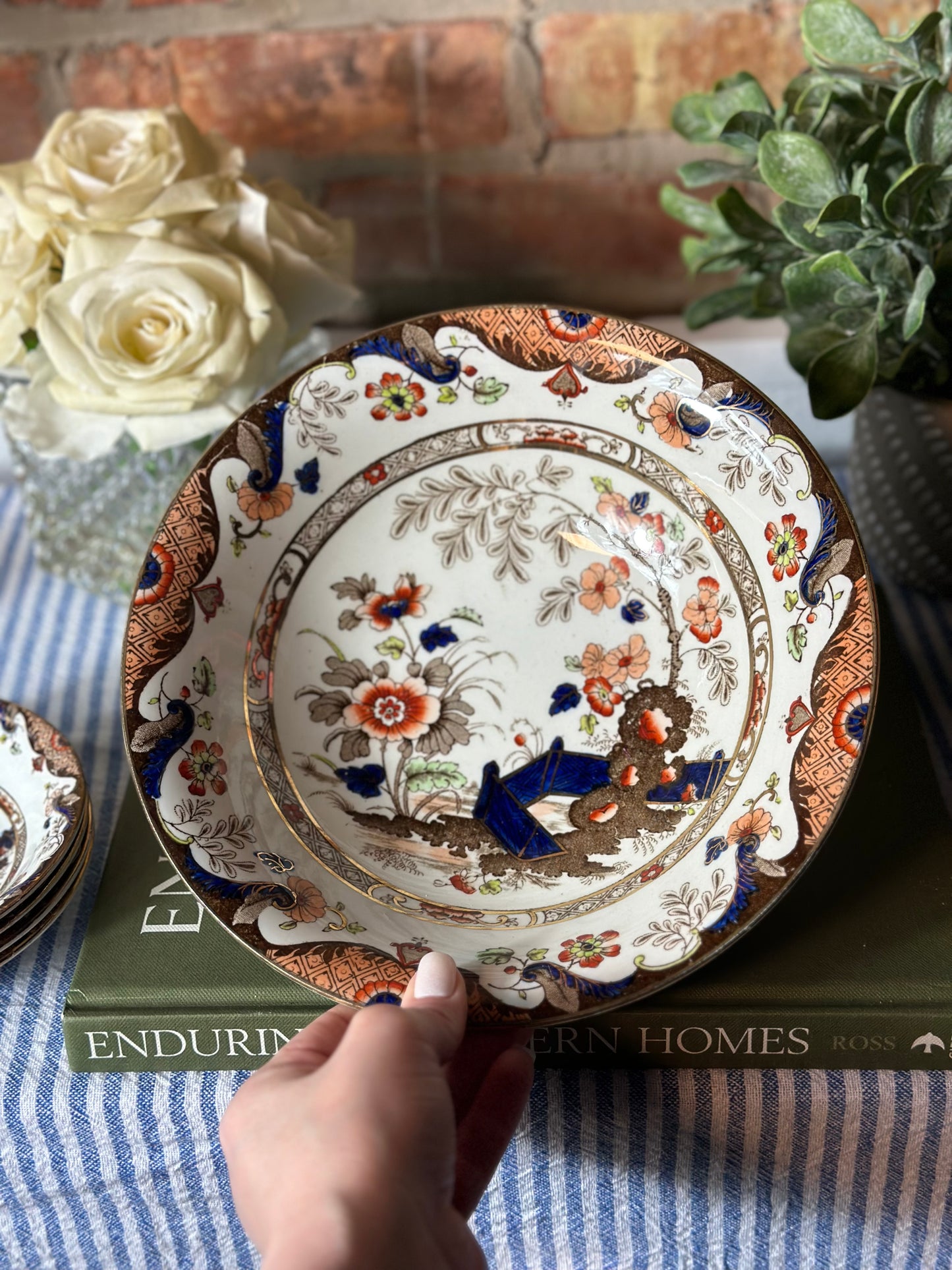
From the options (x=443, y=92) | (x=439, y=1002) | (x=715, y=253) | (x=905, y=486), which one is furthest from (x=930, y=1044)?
(x=443, y=92)

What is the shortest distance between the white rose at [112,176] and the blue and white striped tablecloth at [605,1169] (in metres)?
0.39

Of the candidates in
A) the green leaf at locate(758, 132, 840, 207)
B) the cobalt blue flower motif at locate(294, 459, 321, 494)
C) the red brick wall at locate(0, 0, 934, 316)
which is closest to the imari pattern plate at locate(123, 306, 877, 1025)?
the cobalt blue flower motif at locate(294, 459, 321, 494)

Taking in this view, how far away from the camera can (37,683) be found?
66cm

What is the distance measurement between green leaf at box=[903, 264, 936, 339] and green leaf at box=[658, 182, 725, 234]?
0.47ft

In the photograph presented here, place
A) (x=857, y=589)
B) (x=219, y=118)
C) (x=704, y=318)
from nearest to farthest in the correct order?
1. (x=857, y=589)
2. (x=704, y=318)
3. (x=219, y=118)

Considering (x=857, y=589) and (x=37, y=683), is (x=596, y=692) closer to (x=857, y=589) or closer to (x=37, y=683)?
(x=857, y=589)

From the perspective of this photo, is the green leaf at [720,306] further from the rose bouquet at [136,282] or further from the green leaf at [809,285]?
the rose bouquet at [136,282]

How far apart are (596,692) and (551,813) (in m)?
0.06

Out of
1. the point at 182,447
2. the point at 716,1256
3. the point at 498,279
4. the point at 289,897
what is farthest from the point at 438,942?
the point at 498,279

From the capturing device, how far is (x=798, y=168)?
49cm

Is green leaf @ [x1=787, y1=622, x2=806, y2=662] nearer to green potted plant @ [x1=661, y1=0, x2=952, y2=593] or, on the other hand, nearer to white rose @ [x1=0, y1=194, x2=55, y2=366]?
green potted plant @ [x1=661, y1=0, x2=952, y2=593]

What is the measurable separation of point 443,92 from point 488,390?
0.33m

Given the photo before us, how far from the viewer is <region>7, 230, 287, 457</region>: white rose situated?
54 centimetres

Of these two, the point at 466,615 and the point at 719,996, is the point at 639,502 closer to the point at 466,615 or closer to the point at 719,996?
the point at 466,615
